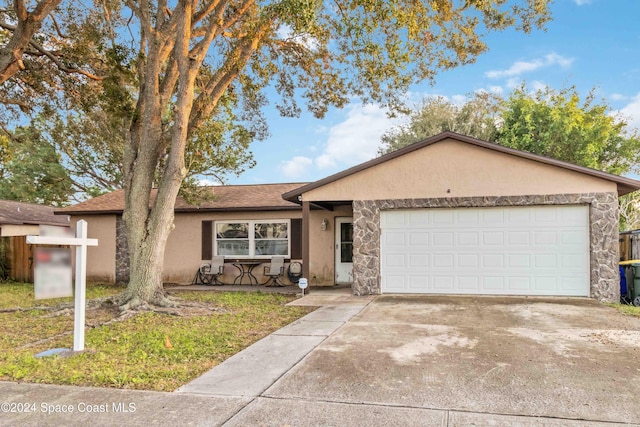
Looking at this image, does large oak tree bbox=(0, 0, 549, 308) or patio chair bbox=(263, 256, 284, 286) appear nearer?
large oak tree bbox=(0, 0, 549, 308)

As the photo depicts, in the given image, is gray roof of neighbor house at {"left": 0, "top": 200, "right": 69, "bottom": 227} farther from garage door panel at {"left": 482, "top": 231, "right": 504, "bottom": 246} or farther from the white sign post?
garage door panel at {"left": 482, "top": 231, "right": 504, "bottom": 246}

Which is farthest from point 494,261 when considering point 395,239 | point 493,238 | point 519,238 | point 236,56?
point 236,56

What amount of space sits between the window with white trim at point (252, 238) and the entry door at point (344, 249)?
158cm

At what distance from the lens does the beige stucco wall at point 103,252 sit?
49.8ft

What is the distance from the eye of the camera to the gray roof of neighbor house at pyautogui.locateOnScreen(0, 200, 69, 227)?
16.3m

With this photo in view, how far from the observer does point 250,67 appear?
38.5 ft

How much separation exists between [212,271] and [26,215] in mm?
9301

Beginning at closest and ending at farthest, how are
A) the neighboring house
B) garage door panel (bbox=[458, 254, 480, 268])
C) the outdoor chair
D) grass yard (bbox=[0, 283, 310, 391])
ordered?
grass yard (bbox=[0, 283, 310, 391]) → garage door panel (bbox=[458, 254, 480, 268]) → the outdoor chair → the neighboring house


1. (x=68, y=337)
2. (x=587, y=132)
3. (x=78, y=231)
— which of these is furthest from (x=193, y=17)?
(x=587, y=132)

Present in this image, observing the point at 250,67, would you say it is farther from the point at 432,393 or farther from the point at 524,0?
the point at 432,393

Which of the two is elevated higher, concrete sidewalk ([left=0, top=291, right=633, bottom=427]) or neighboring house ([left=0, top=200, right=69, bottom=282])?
neighboring house ([left=0, top=200, right=69, bottom=282])

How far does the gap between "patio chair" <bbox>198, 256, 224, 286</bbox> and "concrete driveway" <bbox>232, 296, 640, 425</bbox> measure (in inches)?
286

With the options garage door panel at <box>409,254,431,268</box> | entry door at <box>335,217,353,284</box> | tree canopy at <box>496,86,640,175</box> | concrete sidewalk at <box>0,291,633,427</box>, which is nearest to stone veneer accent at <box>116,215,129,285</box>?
entry door at <box>335,217,353,284</box>

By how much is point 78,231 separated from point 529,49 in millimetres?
15394
